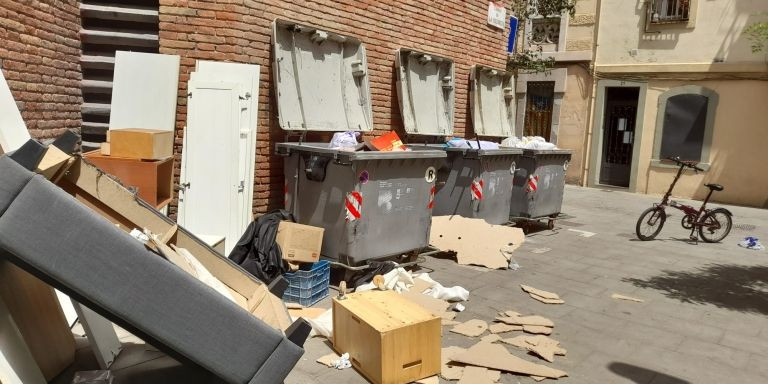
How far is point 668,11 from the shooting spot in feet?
47.0

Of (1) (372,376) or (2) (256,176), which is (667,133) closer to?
(2) (256,176)

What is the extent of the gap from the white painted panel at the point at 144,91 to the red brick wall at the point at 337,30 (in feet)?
0.57

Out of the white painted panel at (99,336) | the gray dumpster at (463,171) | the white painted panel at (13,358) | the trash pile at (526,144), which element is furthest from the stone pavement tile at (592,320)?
the white painted panel at (13,358)

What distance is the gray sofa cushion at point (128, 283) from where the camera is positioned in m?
2.11

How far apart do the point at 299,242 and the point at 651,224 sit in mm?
6496

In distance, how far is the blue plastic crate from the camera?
5020 mm

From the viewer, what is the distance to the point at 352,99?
7.33 metres

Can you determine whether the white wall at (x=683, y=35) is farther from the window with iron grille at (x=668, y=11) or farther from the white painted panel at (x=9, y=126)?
the white painted panel at (x=9, y=126)

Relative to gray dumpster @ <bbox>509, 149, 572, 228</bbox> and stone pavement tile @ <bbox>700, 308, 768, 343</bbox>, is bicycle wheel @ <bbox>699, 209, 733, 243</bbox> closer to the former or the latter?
gray dumpster @ <bbox>509, 149, 572, 228</bbox>

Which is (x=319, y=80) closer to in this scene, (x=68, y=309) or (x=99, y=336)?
(x=68, y=309)

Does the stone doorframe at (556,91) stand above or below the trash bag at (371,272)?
above

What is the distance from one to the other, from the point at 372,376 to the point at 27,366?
1.96 m

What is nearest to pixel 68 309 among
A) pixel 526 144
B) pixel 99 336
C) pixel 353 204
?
pixel 99 336

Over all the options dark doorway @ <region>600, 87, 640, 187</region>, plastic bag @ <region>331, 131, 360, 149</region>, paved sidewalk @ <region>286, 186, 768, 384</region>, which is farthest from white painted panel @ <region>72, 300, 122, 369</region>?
dark doorway @ <region>600, 87, 640, 187</region>
